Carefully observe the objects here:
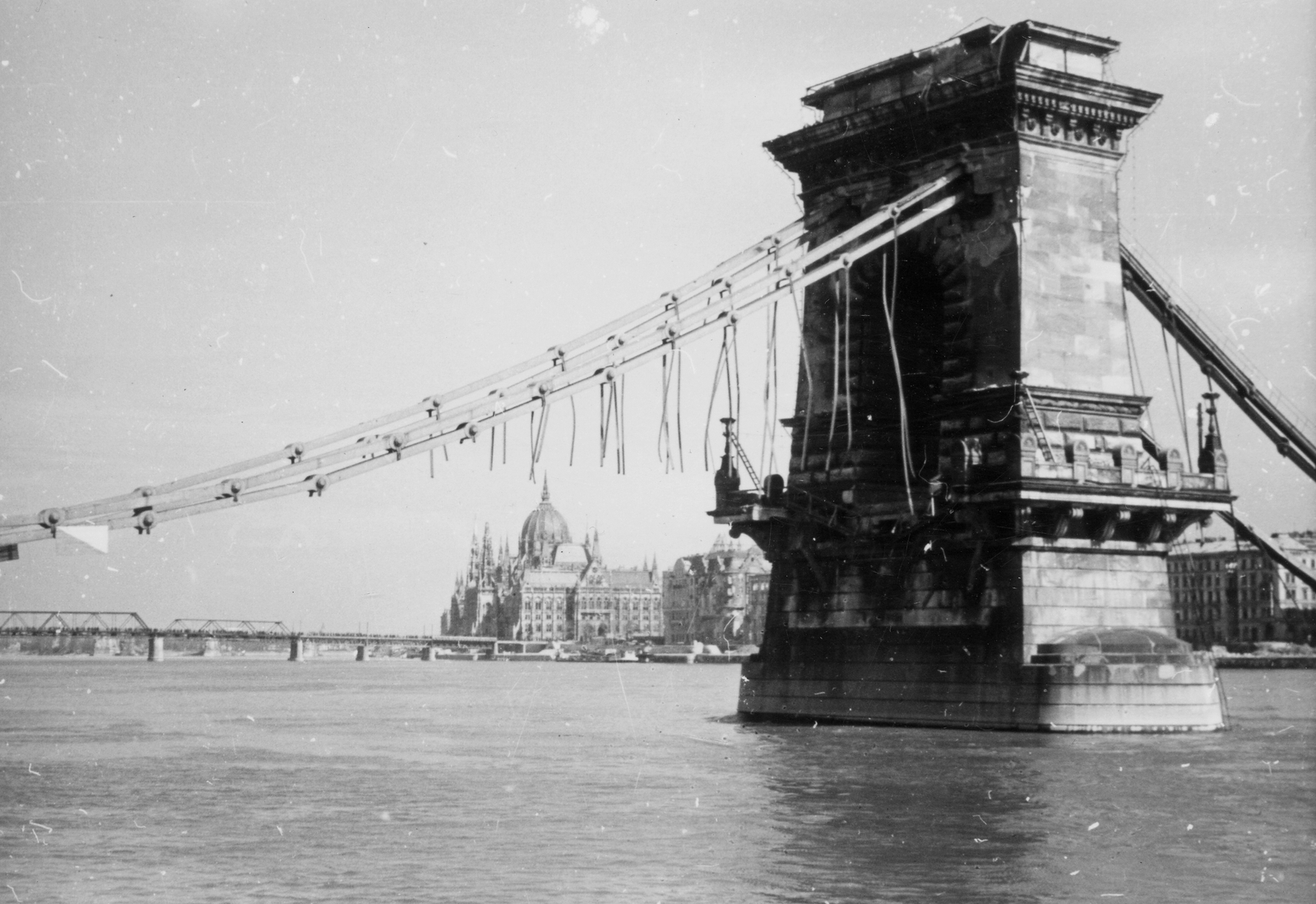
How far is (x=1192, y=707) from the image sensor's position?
4269 centimetres

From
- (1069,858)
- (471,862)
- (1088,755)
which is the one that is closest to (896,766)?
(1088,755)

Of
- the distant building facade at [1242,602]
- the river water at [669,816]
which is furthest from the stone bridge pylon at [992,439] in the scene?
the distant building facade at [1242,602]

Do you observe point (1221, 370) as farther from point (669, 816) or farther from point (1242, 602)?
point (1242, 602)

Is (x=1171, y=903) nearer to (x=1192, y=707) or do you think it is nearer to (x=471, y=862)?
(x=471, y=862)

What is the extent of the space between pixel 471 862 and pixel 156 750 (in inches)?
1056

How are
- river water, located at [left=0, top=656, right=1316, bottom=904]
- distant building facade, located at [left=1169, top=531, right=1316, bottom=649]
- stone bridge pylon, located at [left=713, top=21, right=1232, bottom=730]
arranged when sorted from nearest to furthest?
river water, located at [left=0, top=656, right=1316, bottom=904] < stone bridge pylon, located at [left=713, top=21, right=1232, bottom=730] < distant building facade, located at [left=1169, top=531, right=1316, bottom=649]

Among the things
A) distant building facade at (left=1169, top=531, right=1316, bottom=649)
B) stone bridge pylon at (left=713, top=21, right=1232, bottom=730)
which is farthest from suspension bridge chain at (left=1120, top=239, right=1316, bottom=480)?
distant building facade at (left=1169, top=531, right=1316, bottom=649)

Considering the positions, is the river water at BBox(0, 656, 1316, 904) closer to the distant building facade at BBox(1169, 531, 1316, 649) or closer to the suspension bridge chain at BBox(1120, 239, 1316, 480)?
the suspension bridge chain at BBox(1120, 239, 1316, 480)

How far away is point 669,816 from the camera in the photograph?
30.5m

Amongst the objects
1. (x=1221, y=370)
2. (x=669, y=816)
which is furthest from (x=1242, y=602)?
(x=669, y=816)

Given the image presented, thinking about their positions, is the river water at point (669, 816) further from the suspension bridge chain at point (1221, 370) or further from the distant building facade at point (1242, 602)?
the distant building facade at point (1242, 602)

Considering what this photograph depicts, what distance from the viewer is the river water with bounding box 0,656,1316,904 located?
75.9 ft

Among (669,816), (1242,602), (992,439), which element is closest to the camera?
(669,816)

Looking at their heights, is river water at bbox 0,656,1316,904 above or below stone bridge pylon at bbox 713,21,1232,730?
below
